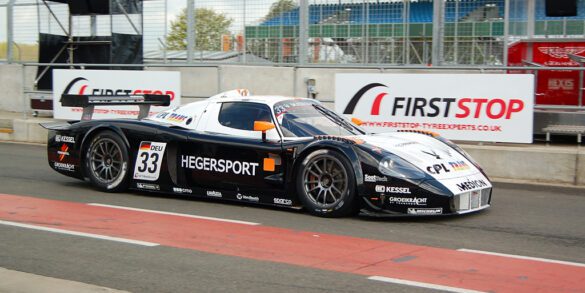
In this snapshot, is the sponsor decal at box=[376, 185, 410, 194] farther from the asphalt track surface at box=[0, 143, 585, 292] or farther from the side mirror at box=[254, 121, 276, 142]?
the side mirror at box=[254, 121, 276, 142]

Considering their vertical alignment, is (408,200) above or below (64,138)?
below

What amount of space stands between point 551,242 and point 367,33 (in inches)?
449

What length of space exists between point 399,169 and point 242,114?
2.22m

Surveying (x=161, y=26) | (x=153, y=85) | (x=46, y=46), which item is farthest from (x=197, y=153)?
(x=46, y=46)

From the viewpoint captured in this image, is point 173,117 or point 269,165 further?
point 173,117

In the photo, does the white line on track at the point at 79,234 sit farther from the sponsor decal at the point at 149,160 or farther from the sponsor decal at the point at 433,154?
the sponsor decal at the point at 433,154

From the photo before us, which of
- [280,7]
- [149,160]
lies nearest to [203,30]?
[280,7]

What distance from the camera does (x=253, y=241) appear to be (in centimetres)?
676

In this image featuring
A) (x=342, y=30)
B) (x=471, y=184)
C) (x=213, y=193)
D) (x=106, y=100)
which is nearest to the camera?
(x=471, y=184)

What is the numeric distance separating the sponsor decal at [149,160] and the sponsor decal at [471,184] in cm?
368

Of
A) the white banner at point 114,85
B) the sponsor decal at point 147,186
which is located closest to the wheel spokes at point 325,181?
the sponsor decal at point 147,186

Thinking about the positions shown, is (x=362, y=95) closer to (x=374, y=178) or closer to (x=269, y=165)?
(x=269, y=165)

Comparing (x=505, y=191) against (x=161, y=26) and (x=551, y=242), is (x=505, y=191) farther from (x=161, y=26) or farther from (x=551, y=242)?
(x=161, y=26)

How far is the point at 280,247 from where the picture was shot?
6520mm
